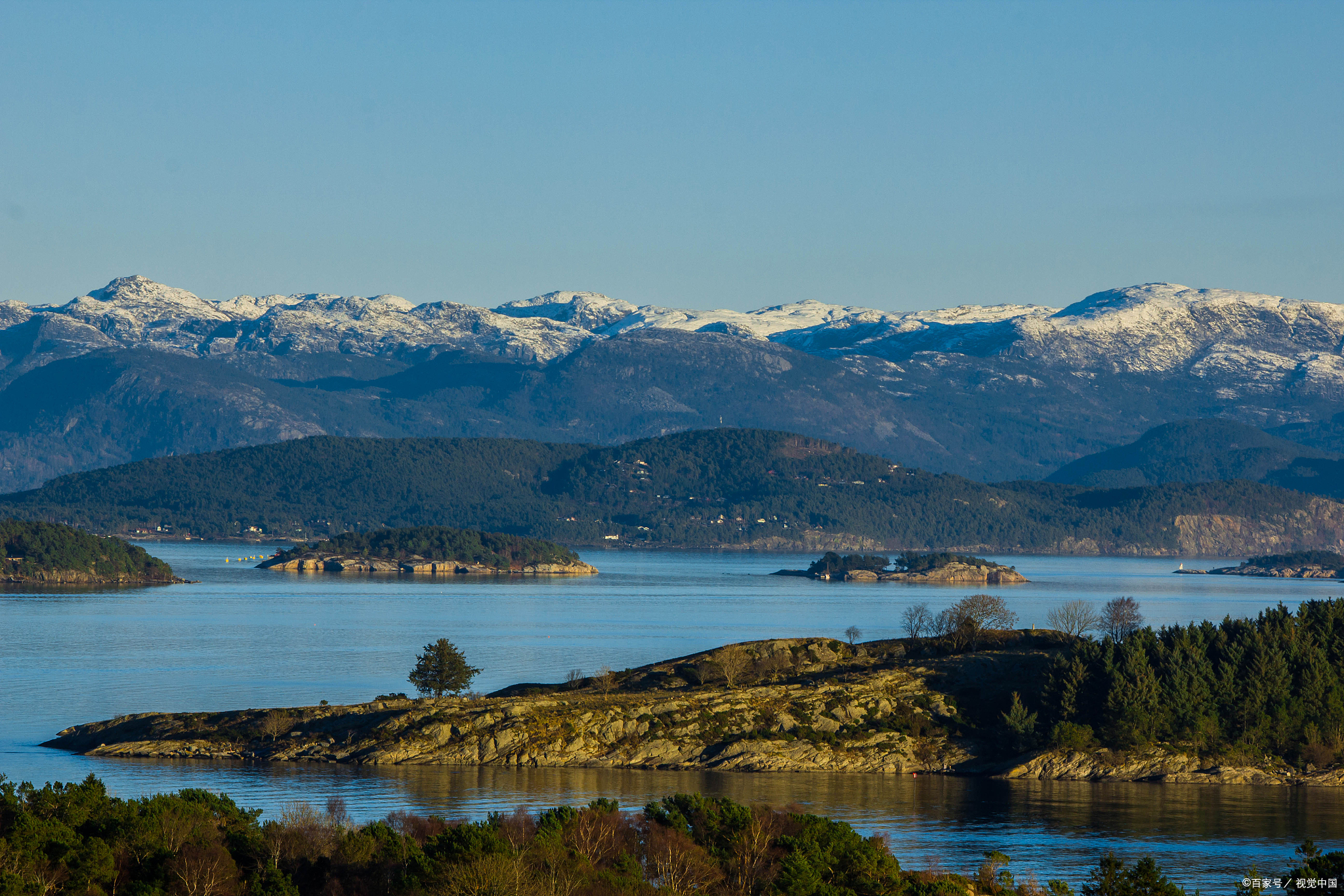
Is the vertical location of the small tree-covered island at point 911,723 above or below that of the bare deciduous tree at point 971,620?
below

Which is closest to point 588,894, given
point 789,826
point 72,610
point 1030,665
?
point 789,826

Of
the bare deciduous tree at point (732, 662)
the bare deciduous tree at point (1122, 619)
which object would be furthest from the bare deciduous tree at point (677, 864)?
the bare deciduous tree at point (1122, 619)

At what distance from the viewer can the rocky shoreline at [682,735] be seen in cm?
9044

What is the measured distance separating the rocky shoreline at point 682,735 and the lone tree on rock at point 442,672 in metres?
2.52

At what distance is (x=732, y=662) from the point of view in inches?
4087

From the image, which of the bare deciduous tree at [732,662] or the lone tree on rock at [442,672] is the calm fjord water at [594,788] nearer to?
the lone tree on rock at [442,672]

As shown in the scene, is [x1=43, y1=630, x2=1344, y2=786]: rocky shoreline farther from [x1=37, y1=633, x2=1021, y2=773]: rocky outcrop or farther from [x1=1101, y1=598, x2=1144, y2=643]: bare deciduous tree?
[x1=1101, y1=598, x2=1144, y2=643]: bare deciduous tree

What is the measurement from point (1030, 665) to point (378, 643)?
7313cm

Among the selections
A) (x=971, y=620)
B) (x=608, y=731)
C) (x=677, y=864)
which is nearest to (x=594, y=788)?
(x=608, y=731)

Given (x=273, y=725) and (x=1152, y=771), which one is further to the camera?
(x=273, y=725)

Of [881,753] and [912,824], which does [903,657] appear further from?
[912,824]

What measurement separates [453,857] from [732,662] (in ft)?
175

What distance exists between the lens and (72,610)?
19450cm

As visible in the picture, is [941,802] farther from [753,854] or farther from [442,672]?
[442,672]
